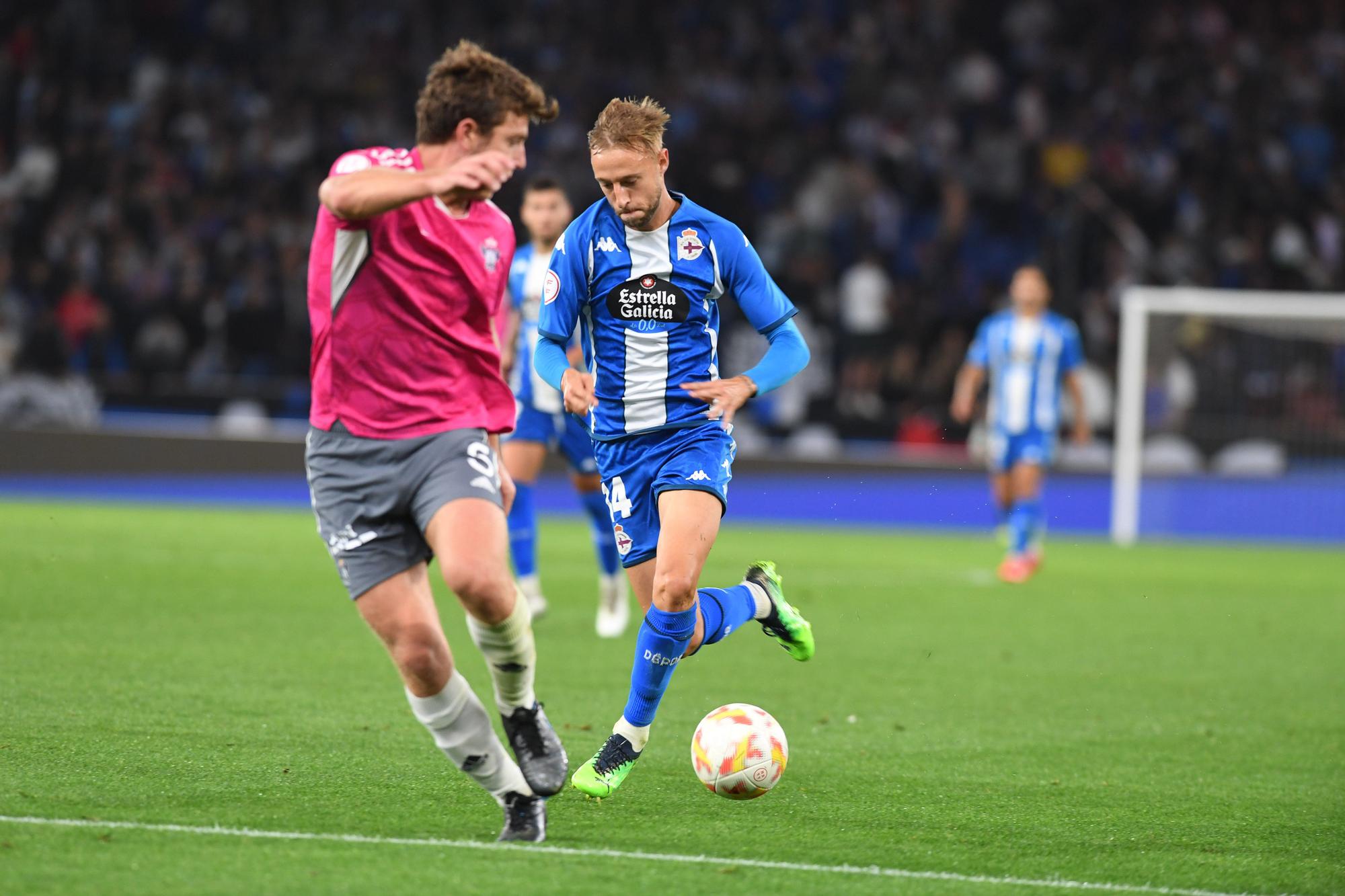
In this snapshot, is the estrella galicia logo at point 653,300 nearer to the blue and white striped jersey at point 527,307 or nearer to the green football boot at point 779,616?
the green football boot at point 779,616

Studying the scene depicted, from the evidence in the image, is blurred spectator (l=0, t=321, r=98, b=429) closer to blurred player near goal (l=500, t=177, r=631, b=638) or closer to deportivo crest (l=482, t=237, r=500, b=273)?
blurred player near goal (l=500, t=177, r=631, b=638)

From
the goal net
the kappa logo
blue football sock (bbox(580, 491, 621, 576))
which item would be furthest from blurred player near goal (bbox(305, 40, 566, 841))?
the goal net

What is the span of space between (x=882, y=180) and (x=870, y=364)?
374cm

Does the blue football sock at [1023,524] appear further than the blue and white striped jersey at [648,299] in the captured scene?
Yes

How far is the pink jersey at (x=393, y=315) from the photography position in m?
4.67

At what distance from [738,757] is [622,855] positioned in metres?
0.80

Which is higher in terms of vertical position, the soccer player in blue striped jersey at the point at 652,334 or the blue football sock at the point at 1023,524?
the soccer player in blue striped jersey at the point at 652,334

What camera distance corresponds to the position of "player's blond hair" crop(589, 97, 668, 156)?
5676 millimetres

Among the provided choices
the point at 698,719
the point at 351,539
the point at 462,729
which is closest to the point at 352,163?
the point at 351,539

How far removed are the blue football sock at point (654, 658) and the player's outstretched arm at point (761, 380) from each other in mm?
678

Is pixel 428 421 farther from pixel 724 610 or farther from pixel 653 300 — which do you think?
pixel 724 610

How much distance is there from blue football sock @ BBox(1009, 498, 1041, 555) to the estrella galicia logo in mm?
7709

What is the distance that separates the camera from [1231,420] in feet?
57.4

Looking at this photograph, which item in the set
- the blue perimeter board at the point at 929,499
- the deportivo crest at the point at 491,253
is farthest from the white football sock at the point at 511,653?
the blue perimeter board at the point at 929,499
